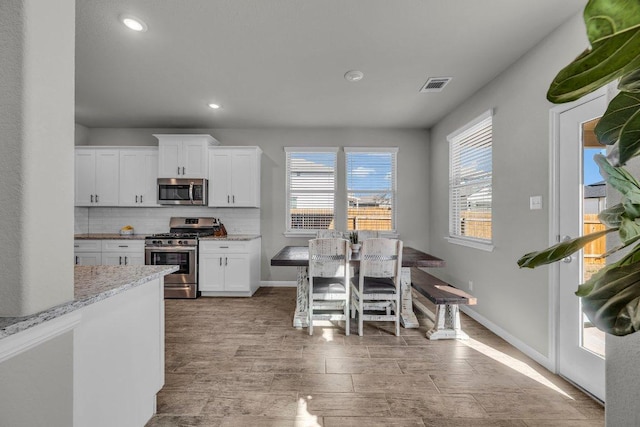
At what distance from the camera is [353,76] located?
121 inches

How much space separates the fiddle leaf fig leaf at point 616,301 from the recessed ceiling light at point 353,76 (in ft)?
9.50

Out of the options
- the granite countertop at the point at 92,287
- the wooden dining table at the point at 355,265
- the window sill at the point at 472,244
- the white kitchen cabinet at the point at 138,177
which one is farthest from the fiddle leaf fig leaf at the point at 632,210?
the white kitchen cabinet at the point at 138,177

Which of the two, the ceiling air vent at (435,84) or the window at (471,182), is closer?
the ceiling air vent at (435,84)

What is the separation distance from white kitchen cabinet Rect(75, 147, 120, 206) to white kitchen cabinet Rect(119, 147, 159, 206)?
0.36ft

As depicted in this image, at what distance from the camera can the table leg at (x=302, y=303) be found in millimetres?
3215

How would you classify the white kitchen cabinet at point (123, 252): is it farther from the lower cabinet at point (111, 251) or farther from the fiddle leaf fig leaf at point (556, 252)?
the fiddle leaf fig leaf at point (556, 252)

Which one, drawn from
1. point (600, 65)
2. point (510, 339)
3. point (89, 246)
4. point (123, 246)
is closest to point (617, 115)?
Answer: point (600, 65)

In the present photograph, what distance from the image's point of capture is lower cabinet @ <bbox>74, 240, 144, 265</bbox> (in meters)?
4.34

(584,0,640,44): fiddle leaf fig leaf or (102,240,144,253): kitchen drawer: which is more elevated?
(584,0,640,44): fiddle leaf fig leaf

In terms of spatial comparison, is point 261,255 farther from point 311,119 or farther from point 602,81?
point 602,81

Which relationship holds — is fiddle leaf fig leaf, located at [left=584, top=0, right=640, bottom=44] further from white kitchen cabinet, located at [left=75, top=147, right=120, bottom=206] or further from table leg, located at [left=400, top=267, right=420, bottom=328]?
white kitchen cabinet, located at [left=75, top=147, right=120, bottom=206]

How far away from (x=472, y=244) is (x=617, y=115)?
3205 mm

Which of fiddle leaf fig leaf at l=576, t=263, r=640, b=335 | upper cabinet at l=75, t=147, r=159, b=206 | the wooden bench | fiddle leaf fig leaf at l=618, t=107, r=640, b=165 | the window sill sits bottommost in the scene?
the wooden bench

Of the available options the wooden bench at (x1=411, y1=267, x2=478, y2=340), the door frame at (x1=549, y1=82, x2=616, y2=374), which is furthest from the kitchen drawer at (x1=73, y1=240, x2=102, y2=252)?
the door frame at (x1=549, y1=82, x2=616, y2=374)
